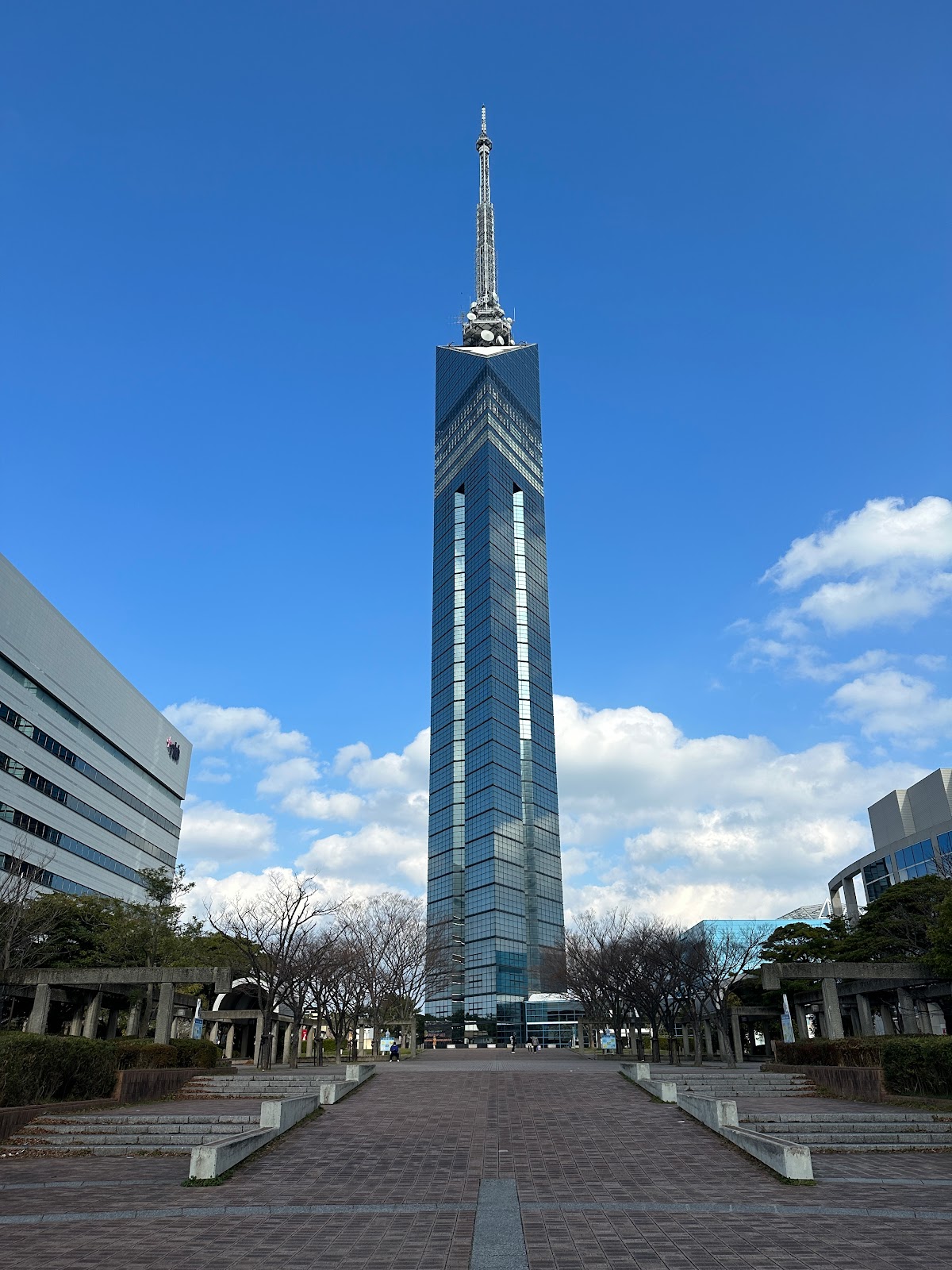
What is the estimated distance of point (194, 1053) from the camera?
29.8 meters

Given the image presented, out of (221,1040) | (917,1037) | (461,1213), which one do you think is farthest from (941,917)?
(221,1040)

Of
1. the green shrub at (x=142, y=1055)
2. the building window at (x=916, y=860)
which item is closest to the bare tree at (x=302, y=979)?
the green shrub at (x=142, y=1055)

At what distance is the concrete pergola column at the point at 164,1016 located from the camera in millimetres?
29750

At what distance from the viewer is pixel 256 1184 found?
564 inches

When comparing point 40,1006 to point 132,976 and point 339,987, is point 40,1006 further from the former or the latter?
point 339,987

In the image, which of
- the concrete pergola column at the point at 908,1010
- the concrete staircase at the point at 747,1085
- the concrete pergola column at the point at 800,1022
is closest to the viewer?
the concrete staircase at the point at 747,1085

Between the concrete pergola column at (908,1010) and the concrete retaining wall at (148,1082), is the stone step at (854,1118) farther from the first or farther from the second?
the concrete retaining wall at (148,1082)

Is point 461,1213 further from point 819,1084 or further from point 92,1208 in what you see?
point 819,1084

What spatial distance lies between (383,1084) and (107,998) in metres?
19.6

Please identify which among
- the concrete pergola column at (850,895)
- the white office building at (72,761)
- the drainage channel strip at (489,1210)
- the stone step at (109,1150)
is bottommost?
the drainage channel strip at (489,1210)

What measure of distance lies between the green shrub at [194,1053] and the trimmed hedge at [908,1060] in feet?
66.1

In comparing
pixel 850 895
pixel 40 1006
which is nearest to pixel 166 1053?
pixel 40 1006

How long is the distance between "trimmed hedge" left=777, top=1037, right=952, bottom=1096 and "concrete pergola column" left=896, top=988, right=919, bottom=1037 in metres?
5.38

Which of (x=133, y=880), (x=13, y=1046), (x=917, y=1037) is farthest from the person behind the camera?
(x=133, y=880)
